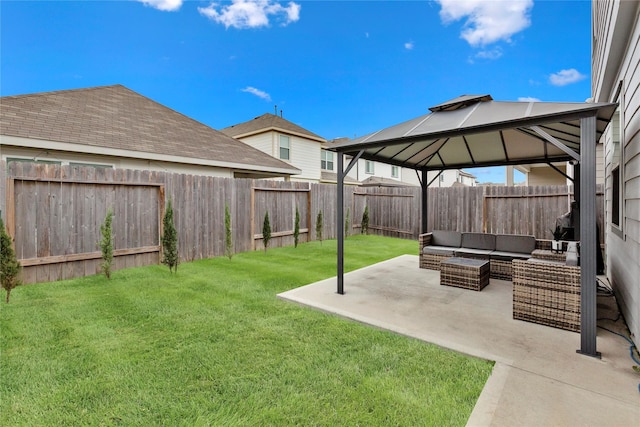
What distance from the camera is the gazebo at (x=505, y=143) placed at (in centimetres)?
300

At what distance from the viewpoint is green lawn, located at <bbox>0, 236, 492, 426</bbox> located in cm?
221

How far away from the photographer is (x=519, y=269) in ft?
12.7

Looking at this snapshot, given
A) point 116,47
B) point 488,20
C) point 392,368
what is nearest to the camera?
point 392,368

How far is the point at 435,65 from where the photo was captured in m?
15.9

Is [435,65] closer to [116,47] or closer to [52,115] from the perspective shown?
[116,47]

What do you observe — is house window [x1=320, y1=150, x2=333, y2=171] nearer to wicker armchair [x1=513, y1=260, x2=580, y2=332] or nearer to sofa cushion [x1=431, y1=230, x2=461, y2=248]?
sofa cushion [x1=431, y1=230, x2=461, y2=248]

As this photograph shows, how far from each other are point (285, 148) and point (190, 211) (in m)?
9.75

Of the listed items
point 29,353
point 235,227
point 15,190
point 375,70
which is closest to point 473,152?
point 235,227

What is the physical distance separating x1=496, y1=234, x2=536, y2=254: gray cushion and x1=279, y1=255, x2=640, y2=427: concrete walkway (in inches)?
36.3

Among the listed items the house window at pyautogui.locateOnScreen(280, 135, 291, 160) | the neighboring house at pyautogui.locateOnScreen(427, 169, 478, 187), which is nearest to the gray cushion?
the house window at pyautogui.locateOnScreen(280, 135, 291, 160)

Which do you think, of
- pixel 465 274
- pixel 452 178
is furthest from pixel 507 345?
pixel 452 178

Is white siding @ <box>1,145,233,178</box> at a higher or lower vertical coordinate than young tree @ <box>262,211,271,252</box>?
higher

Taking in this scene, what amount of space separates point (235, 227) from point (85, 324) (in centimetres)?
514

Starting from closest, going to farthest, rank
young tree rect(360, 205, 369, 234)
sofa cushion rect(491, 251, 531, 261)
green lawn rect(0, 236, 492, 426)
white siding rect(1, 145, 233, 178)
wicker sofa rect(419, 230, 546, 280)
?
green lawn rect(0, 236, 492, 426), sofa cushion rect(491, 251, 531, 261), wicker sofa rect(419, 230, 546, 280), white siding rect(1, 145, 233, 178), young tree rect(360, 205, 369, 234)
